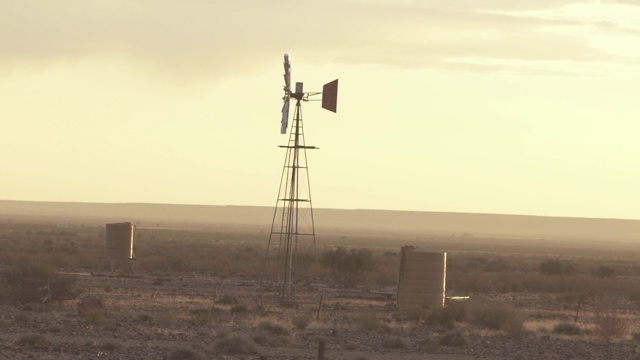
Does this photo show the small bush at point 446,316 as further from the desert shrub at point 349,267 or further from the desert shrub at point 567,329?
the desert shrub at point 349,267

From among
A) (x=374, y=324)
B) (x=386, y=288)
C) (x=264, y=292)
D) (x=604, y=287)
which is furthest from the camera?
(x=604, y=287)

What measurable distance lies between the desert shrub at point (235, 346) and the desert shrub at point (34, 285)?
1245 cm

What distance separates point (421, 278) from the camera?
156ft

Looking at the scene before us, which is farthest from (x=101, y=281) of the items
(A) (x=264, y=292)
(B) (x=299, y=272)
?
(B) (x=299, y=272)

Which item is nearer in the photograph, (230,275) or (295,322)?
(295,322)

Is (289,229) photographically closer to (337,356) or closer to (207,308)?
(207,308)

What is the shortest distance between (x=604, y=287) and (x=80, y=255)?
1230 inches

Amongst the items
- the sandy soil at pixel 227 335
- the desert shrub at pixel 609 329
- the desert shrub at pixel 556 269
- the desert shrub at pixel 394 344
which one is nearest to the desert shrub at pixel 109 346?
the sandy soil at pixel 227 335

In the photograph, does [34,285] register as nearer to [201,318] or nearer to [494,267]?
[201,318]

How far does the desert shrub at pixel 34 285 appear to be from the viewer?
42.3m

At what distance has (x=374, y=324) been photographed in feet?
129

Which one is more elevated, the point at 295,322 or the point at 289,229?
the point at 289,229

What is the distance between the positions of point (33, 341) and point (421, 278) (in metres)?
19.6

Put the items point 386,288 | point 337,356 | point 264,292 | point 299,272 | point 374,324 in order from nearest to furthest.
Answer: point 337,356 < point 374,324 < point 264,292 < point 386,288 < point 299,272
